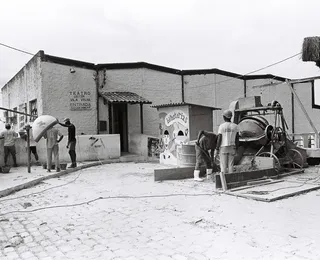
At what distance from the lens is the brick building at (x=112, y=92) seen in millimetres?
15141

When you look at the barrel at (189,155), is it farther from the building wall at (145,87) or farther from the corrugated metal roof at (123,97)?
the building wall at (145,87)

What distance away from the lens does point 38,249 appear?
14.6ft

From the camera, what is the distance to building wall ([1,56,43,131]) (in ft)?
49.6

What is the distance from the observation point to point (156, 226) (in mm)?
5309

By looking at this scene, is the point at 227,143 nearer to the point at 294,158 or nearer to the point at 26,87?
the point at 294,158

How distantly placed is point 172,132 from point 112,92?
4.39 m

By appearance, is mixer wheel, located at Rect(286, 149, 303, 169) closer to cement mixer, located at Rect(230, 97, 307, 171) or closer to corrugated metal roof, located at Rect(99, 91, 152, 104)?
cement mixer, located at Rect(230, 97, 307, 171)

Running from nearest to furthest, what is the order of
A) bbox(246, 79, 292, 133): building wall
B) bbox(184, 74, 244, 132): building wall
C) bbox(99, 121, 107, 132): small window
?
bbox(99, 121, 107, 132): small window, bbox(184, 74, 244, 132): building wall, bbox(246, 79, 292, 133): building wall

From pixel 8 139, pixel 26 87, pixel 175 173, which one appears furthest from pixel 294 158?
pixel 26 87

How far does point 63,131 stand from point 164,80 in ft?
21.1

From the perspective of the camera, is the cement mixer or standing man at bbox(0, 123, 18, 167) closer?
the cement mixer

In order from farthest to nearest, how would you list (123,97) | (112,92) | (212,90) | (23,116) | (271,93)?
1. (271,93)
2. (212,90)
3. (23,116)
4. (112,92)
5. (123,97)

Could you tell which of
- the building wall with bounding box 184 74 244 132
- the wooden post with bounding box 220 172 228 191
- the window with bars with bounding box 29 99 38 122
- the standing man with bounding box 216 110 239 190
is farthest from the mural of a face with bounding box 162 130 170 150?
the wooden post with bounding box 220 172 228 191

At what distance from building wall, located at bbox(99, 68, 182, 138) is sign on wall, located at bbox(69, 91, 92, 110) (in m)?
0.97
